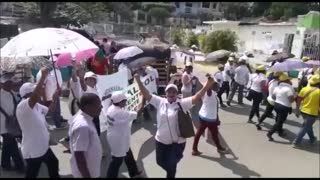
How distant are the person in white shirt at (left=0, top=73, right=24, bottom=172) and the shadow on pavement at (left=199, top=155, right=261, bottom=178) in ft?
9.89

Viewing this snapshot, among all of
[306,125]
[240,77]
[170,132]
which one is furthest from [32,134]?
[240,77]

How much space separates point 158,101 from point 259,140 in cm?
350

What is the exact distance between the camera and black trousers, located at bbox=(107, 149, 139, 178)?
17.1ft

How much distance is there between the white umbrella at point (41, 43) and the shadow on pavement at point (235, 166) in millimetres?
2916

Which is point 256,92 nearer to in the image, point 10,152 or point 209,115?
point 209,115

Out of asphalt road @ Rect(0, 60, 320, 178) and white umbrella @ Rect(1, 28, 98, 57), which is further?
asphalt road @ Rect(0, 60, 320, 178)

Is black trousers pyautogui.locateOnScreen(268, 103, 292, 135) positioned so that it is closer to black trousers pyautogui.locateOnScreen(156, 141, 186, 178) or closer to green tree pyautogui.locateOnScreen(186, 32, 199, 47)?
black trousers pyautogui.locateOnScreen(156, 141, 186, 178)

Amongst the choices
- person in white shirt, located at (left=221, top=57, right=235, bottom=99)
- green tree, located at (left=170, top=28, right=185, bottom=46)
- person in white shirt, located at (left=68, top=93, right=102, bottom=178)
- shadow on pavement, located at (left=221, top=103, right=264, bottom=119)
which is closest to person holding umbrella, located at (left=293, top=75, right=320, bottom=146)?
shadow on pavement, located at (left=221, top=103, right=264, bottom=119)

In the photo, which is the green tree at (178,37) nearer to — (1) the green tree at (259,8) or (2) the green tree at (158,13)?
(2) the green tree at (158,13)

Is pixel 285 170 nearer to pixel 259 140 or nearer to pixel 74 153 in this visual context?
pixel 259 140

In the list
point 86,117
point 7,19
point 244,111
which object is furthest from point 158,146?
point 7,19

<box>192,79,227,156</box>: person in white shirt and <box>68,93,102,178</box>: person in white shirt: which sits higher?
<box>68,93,102,178</box>: person in white shirt

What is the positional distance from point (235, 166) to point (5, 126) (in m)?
3.57

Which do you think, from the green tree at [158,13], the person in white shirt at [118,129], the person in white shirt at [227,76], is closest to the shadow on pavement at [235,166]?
the person in white shirt at [118,129]
